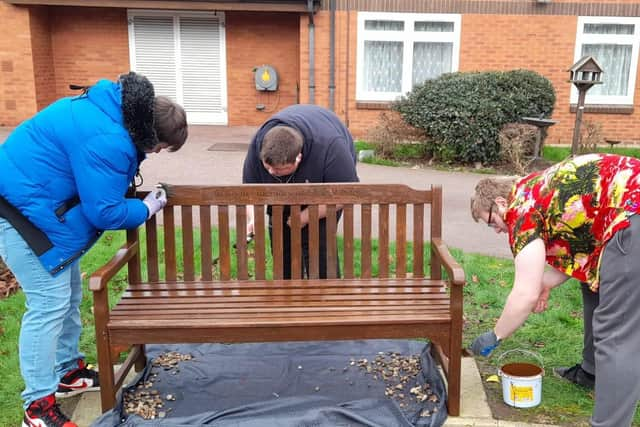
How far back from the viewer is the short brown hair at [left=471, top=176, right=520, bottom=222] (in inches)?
118

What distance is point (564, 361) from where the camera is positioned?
12.8 feet

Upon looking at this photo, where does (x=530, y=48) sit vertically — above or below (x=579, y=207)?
above

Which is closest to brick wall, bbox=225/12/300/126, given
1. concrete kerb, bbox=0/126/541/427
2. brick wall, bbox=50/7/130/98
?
concrete kerb, bbox=0/126/541/427

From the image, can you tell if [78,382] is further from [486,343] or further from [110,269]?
[486,343]

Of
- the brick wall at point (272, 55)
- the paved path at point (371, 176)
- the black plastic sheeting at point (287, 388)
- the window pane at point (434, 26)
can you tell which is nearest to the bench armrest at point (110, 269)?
the black plastic sheeting at point (287, 388)

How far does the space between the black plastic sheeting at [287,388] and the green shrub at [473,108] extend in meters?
6.67

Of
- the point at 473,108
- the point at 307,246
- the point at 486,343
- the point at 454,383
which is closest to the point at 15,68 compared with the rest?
the point at 473,108

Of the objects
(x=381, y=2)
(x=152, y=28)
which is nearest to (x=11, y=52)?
(x=152, y=28)

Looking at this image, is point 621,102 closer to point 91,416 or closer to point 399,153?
point 399,153

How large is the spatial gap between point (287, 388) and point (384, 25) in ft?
35.3

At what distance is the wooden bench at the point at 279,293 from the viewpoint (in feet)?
10.5

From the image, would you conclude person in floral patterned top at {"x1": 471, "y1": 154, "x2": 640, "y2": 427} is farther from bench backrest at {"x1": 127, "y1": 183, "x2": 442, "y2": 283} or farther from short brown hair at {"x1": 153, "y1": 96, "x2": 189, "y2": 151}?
short brown hair at {"x1": 153, "y1": 96, "x2": 189, "y2": 151}

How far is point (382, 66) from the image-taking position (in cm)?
1348

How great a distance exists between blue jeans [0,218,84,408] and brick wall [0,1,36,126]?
12.0m
